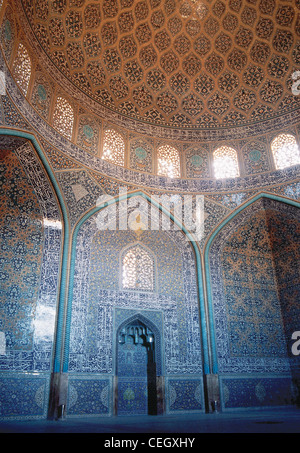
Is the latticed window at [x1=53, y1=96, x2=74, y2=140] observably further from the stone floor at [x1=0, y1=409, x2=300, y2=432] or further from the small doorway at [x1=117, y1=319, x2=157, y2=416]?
the stone floor at [x1=0, y1=409, x2=300, y2=432]

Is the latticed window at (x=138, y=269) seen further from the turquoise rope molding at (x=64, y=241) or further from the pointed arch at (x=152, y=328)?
the turquoise rope molding at (x=64, y=241)

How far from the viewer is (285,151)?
11.4m

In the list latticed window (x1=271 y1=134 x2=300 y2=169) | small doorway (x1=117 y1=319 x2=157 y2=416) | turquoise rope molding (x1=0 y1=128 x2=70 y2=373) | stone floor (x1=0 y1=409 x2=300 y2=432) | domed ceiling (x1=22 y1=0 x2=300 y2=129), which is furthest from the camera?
latticed window (x1=271 y1=134 x2=300 y2=169)

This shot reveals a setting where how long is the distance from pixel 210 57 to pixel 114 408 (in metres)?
10.8

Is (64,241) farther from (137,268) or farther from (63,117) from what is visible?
(63,117)

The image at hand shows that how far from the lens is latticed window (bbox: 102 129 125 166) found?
35.2ft

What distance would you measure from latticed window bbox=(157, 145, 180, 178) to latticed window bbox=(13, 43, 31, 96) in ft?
14.7

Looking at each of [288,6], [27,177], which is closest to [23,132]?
[27,177]

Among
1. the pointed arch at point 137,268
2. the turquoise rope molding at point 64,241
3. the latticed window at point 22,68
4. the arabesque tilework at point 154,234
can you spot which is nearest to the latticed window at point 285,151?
the arabesque tilework at point 154,234

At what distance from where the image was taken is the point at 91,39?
1077cm

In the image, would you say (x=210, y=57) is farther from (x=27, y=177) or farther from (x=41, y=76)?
(x=27, y=177)

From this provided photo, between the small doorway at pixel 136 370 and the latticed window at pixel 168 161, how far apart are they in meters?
4.61

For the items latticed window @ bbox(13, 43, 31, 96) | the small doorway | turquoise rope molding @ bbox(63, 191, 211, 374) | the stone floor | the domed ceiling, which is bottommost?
the stone floor

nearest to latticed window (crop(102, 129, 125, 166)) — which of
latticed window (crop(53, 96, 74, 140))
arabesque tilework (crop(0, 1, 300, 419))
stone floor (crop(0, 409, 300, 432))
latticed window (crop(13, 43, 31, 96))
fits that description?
arabesque tilework (crop(0, 1, 300, 419))
